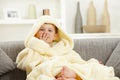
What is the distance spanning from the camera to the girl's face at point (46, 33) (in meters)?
1.93

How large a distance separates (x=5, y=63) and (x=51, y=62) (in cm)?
42

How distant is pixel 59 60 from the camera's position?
6.01 ft

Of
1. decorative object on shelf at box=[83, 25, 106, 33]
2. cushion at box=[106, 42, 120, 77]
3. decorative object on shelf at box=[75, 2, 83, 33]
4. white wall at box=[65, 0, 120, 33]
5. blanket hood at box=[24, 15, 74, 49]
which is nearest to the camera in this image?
blanket hood at box=[24, 15, 74, 49]

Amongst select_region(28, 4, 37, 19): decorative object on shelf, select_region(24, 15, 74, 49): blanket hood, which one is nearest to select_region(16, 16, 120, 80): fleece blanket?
select_region(24, 15, 74, 49): blanket hood

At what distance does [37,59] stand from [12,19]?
139cm

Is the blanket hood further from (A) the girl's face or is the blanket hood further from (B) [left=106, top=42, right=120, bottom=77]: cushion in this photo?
(B) [left=106, top=42, right=120, bottom=77]: cushion

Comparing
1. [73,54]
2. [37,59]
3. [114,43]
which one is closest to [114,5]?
[114,43]

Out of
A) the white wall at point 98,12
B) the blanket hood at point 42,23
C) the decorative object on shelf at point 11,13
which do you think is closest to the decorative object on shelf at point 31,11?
the decorative object on shelf at point 11,13

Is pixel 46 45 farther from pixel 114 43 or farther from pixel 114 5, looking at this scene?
pixel 114 5

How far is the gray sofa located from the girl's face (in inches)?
12.2

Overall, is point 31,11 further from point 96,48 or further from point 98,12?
point 96,48

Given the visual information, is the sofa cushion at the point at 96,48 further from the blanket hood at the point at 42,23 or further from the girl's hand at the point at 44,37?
the girl's hand at the point at 44,37

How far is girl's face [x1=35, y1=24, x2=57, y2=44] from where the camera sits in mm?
1931

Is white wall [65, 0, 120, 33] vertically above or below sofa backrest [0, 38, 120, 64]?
above
